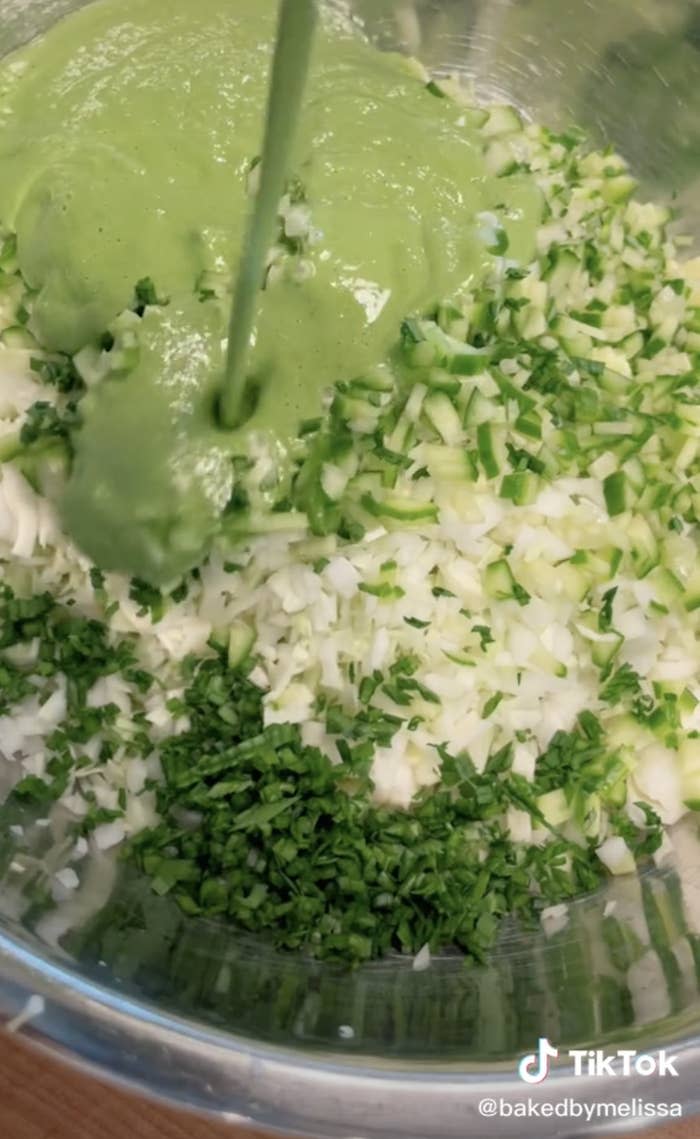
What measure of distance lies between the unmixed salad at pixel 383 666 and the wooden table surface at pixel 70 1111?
9.2 inches

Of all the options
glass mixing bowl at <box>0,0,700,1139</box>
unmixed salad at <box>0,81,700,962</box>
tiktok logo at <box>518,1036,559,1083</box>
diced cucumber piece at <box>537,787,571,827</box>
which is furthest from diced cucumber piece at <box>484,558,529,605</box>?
tiktok logo at <box>518,1036,559,1083</box>

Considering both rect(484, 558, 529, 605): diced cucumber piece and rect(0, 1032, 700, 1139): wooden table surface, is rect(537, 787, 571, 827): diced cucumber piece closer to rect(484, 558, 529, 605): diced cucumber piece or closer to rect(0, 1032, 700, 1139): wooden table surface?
rect(484, 558, 529, 605): diced cucumber piece

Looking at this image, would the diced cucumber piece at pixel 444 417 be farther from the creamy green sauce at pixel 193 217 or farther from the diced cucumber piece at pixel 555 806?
the diced cucumber piece at pixel 555 806

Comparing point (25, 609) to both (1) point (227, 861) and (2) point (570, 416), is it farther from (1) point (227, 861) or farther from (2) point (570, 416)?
(2) point (570, 416)

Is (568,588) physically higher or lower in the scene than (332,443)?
lower

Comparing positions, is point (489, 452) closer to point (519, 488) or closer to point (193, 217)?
point (519, 488)

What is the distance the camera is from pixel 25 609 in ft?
4.34

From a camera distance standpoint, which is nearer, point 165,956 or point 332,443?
point 165,956

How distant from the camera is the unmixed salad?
1254 millimetres

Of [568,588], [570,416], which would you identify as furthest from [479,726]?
[570,416]

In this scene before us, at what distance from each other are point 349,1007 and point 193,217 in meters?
1.14

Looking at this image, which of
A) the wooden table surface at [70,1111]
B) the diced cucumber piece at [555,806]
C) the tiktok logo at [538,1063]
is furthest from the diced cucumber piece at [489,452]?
the wooden table surface at [70,1111]

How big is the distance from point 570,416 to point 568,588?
0.90 feet

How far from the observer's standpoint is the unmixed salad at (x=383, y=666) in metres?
1.25
